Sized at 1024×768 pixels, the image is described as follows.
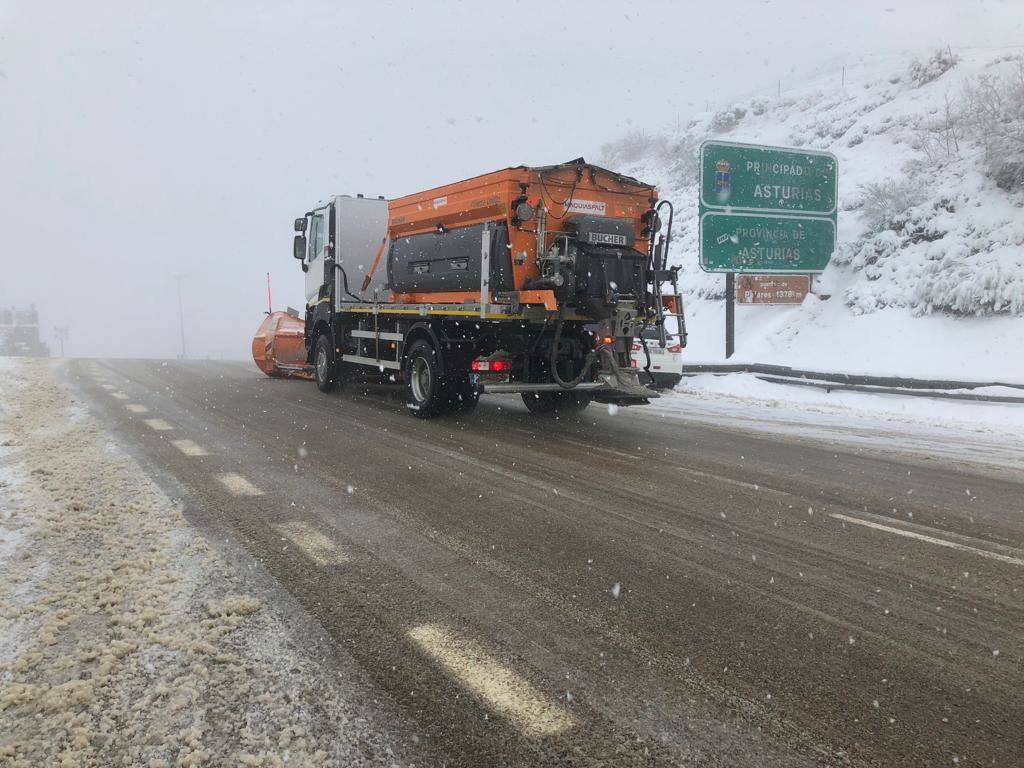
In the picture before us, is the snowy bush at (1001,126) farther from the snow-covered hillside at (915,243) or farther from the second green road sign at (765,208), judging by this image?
the second green road sign at (765,208)

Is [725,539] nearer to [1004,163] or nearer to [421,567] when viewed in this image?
[421,567]

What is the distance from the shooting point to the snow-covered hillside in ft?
54.2

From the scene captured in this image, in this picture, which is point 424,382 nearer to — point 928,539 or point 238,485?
point 238,485

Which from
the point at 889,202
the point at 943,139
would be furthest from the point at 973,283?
the point at 943,139

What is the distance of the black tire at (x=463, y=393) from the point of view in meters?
10.2

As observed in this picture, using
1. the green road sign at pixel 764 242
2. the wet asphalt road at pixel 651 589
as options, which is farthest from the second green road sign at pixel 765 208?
the wet asphalt road at pixel 651 589

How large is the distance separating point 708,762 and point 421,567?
216 cm

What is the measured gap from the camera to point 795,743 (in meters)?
2.52

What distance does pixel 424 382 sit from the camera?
10680 mm

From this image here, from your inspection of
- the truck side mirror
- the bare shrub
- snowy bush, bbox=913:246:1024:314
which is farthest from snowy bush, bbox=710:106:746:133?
the truck side mirror

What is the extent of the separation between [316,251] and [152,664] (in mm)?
12049

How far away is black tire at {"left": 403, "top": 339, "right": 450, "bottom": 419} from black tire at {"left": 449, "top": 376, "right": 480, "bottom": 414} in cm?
11

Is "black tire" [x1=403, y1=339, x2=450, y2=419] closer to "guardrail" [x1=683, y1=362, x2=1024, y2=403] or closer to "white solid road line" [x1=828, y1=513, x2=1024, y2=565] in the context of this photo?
"white solid road line" [x1=828, y1=513, x2=1024, y2=565]

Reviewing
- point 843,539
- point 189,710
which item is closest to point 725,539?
point 843,539
